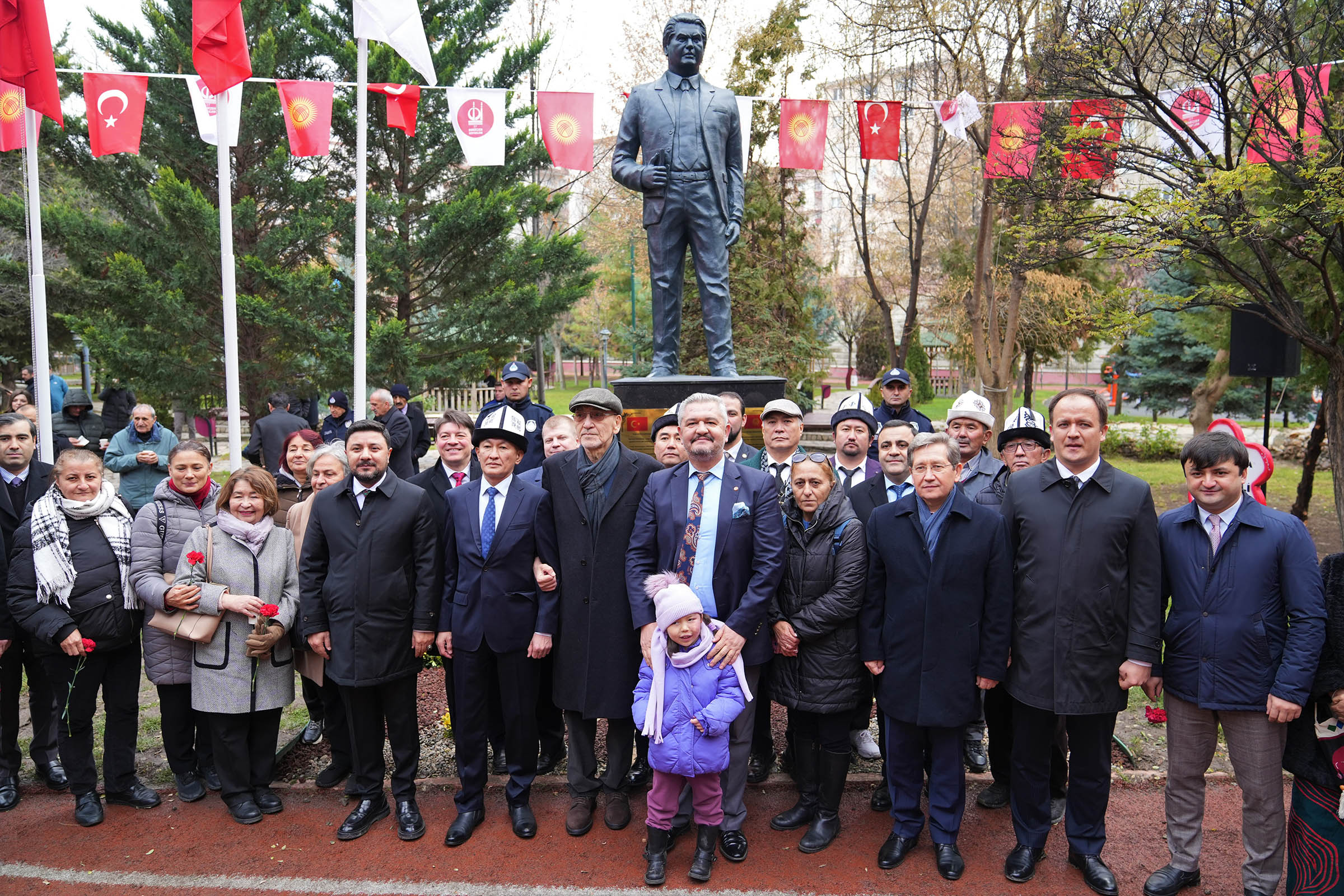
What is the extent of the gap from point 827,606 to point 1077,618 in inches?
38.8

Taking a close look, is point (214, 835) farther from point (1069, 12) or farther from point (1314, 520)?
point (1314, 520)

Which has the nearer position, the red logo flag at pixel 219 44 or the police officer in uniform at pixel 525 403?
the police officer in uniform at pixel 525 403

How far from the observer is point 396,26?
7.83 meters

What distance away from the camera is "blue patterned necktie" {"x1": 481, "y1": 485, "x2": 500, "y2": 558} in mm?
4027

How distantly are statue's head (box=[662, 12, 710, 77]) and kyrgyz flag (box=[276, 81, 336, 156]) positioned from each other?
4.28 meters

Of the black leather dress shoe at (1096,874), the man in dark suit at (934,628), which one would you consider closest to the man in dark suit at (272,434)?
the man in dark suit at (934,628)

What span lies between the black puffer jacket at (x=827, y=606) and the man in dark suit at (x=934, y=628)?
0.29 feet

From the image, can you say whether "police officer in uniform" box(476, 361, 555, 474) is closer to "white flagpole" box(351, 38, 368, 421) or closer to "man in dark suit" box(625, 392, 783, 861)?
"white flagpole" box(351, 38, 368, 421)

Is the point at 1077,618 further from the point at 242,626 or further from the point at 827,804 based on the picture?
the point at 242,626

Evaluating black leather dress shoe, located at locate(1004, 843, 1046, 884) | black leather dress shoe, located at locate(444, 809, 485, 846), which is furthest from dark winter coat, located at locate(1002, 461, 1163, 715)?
black leather dress shoe, located at locate(444, 809, 485, 846)

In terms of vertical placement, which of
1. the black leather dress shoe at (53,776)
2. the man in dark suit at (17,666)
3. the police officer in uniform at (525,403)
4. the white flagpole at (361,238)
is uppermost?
the white flagpole at (361,238)

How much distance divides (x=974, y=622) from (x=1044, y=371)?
51.0m

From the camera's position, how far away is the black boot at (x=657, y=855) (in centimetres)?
363

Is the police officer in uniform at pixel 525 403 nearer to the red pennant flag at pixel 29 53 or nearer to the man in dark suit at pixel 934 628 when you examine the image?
the man in dark suit at pixel 934 628
